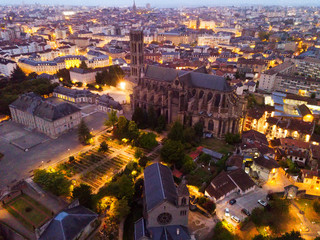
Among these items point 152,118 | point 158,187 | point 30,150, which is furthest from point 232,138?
point 30,150

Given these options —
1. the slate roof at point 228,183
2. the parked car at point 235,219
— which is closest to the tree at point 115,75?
the slate roof at point 228,183

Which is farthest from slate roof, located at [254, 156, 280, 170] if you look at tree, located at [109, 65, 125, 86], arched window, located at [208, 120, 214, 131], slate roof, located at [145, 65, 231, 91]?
tree, located at [109, 65, 125, 86]

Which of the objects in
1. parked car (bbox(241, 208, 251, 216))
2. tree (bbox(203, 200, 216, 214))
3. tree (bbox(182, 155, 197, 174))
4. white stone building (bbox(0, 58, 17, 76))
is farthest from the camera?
white stone building (bbox(0, 58, 17, 76))

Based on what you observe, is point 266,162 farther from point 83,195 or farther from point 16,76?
point 16,76

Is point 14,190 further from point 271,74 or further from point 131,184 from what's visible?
point 271,74

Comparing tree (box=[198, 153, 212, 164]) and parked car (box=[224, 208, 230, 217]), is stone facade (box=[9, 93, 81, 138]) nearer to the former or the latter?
tree (box=[198, 153, 212, 164])

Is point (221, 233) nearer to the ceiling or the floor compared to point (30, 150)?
nearer to the ceiling

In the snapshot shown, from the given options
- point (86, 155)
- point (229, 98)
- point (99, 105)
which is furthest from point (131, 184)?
point (99, 105)
